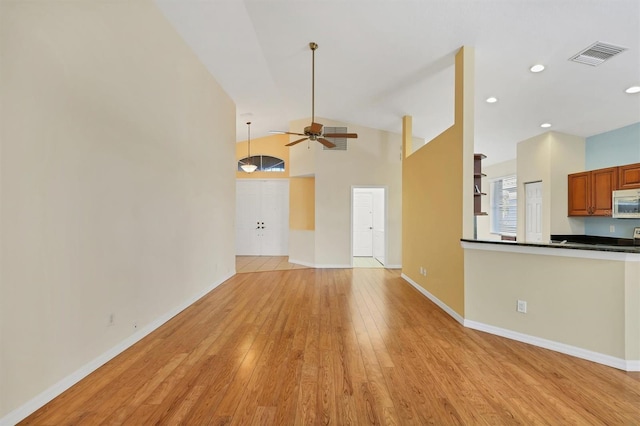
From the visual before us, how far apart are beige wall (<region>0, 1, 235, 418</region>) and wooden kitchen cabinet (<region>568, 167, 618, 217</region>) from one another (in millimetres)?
6989

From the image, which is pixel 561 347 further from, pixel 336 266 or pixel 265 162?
pixel 265 162

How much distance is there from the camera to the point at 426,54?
351cm

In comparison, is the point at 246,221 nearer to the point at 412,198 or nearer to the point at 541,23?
the point at 412,198

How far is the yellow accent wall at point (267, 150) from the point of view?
8.15 metres

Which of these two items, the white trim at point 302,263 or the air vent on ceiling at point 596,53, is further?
the white trim at point 302,263

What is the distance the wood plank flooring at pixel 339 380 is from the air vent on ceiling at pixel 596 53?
10.8 ft

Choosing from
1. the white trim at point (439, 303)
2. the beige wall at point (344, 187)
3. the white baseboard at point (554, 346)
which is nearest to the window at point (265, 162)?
the beige wall at point (344, 187)

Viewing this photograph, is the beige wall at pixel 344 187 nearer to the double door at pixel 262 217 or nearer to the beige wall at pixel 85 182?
the double door at pixel 262 217

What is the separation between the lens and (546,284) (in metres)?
2.68

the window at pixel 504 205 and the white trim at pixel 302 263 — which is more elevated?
the window at pixel 504 205

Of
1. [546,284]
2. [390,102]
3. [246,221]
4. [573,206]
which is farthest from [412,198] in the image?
[246,221]

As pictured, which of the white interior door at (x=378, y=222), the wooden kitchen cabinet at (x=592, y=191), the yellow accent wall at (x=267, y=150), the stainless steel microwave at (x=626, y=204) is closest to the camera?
the stainless steel microwave at (x=626, y=204)

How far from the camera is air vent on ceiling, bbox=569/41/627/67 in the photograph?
9.72ft

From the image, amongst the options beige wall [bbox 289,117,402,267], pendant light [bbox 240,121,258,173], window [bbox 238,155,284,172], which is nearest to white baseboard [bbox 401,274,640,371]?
beige wall [bbox 289,117,402,267]
